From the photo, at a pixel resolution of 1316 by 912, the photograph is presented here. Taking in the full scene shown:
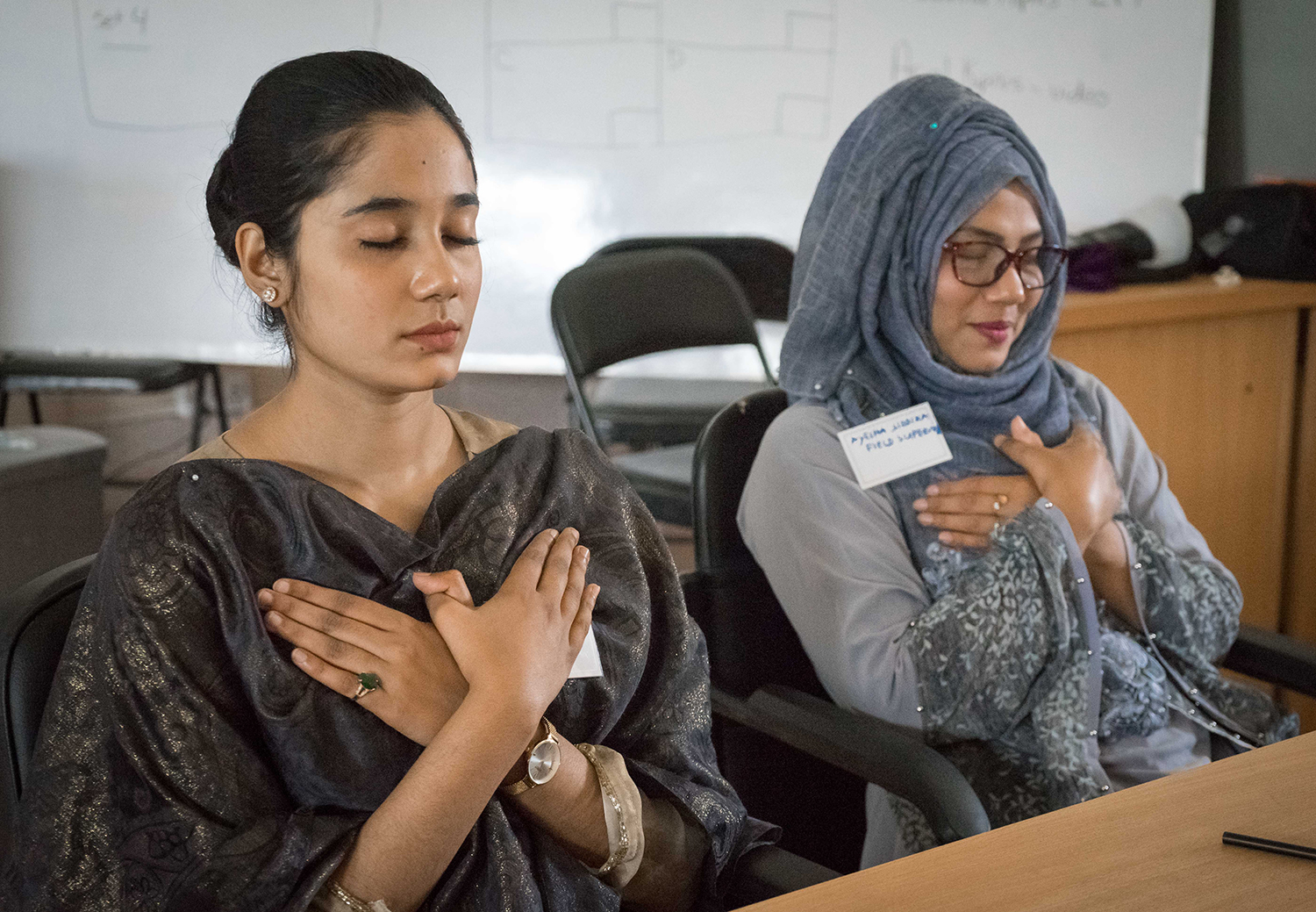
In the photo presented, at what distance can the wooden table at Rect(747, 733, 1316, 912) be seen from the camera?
0.77 meters

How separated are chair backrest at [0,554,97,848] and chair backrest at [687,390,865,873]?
0.72 meters

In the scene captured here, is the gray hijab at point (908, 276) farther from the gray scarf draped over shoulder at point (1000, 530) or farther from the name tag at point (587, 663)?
the name tag at point (587, 663)

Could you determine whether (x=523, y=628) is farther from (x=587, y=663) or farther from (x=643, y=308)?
(x=643, y=308)

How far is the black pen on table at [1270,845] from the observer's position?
816 millimetres

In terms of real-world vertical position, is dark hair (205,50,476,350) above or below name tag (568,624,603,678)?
above

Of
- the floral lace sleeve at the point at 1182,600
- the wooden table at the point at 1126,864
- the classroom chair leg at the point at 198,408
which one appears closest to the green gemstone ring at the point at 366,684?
the wooden table at the point at 1126,864

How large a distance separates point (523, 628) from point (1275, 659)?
3.44ft

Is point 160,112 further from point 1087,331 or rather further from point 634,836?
point 634,836

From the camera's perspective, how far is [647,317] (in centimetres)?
231

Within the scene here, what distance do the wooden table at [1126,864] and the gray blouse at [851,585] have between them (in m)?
0.44

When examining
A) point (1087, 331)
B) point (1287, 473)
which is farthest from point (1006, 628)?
point (1287, 473)

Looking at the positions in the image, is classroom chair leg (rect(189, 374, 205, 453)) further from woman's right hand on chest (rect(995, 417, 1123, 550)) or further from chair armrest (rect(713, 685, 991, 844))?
woman's right hand on chest (rect(995, 417, 1123, 550))

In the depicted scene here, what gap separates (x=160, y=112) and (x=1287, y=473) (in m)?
2.94

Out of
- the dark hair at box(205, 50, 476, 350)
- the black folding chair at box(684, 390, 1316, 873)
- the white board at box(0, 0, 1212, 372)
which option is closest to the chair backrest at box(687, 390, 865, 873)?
the black folding chair at box(684, 390, 1316, 873)
